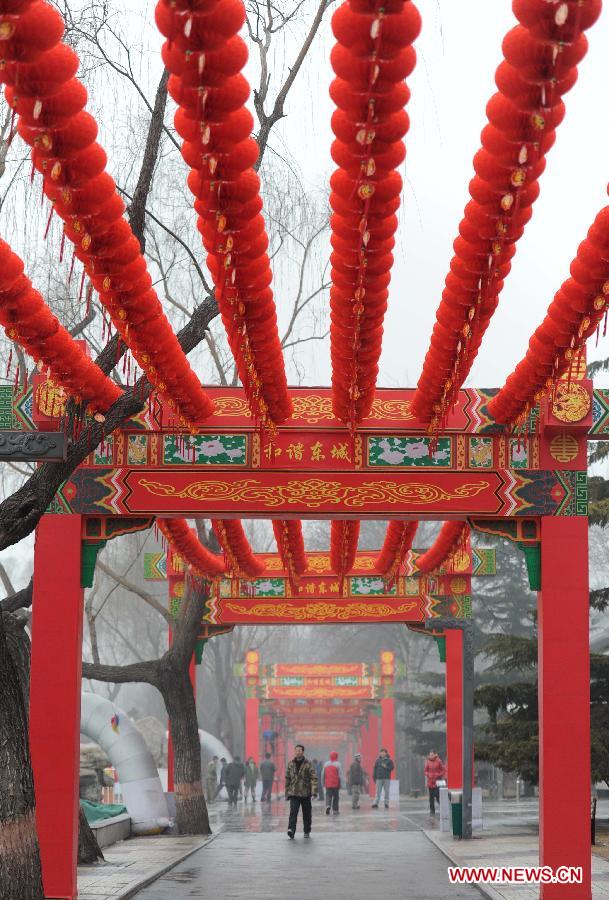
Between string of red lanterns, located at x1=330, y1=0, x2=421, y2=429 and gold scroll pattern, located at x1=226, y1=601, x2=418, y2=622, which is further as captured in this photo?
gold scroll pattern, located at x1=226, y1=601, x2=418, y2=622

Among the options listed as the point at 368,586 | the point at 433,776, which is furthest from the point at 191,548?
the point at 433,776

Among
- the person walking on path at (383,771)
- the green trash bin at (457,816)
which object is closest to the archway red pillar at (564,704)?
the green trash bin at (457,816)

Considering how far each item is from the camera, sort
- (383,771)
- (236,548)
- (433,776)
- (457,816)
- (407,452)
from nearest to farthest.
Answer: (407,452), (236,548), (457,816), (433,776), (383,771)

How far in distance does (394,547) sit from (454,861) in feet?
14.3

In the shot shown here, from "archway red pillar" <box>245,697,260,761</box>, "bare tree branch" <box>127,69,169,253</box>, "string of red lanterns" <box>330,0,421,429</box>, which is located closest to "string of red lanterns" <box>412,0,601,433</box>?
"string of red lanterns" <box>330,0,421,429</box>

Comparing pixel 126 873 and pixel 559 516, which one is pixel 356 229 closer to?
pixel 559 516

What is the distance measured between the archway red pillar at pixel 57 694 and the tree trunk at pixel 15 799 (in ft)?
5.91

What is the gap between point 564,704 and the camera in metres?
11.9

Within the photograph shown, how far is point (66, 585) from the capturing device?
39.7ft

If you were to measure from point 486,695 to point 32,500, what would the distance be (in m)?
12.6

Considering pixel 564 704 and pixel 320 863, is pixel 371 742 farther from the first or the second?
pixel 564 704

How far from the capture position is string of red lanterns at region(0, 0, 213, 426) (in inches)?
203

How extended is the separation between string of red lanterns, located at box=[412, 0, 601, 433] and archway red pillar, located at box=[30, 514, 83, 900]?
448 cm

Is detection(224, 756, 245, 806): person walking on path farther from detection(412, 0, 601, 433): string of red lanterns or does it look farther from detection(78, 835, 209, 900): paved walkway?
detection(412, 0, 601, 433): string of red lanterns
